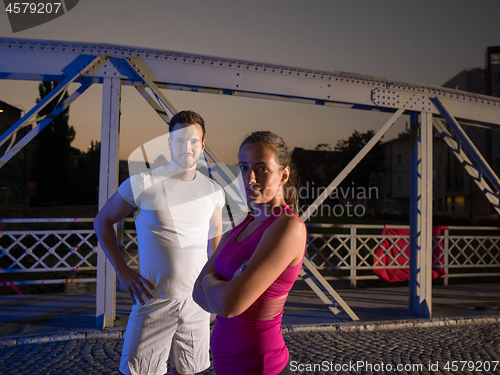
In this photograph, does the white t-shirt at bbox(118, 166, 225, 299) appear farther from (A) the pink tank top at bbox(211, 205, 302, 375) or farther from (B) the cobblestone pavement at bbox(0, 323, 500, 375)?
(B) the cobblestone pavement at bbox(0, 323, 500, 375)

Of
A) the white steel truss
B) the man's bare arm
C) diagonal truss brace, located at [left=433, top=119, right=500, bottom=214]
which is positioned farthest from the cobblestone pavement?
diagonal truss brace, located at [left=433, top=119, right=500, bottom=214]

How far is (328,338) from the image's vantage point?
4699 millimetres

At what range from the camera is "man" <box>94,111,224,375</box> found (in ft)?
6.66

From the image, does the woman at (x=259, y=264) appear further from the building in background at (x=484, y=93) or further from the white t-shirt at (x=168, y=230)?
the building in background at (x=484, y=93)

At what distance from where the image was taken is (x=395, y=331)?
5059 mm

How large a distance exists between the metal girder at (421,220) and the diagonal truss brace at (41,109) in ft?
17.0

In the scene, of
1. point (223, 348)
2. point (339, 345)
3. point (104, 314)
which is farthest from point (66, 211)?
point (223, 348)

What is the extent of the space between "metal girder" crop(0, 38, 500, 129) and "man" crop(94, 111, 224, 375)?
9.29 ft

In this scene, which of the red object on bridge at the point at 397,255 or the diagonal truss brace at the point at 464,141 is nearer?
the diagonal truss brace at the point at 464,141

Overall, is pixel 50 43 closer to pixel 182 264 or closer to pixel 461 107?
pixel 182 264

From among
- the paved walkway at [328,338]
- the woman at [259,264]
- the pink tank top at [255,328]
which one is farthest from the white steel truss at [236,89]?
the pink tank top at [255,328]

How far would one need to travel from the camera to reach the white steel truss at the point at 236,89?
4.47 m

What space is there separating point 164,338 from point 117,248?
2.11 feet

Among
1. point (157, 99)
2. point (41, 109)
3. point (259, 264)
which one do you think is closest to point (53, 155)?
point (41, 109)
